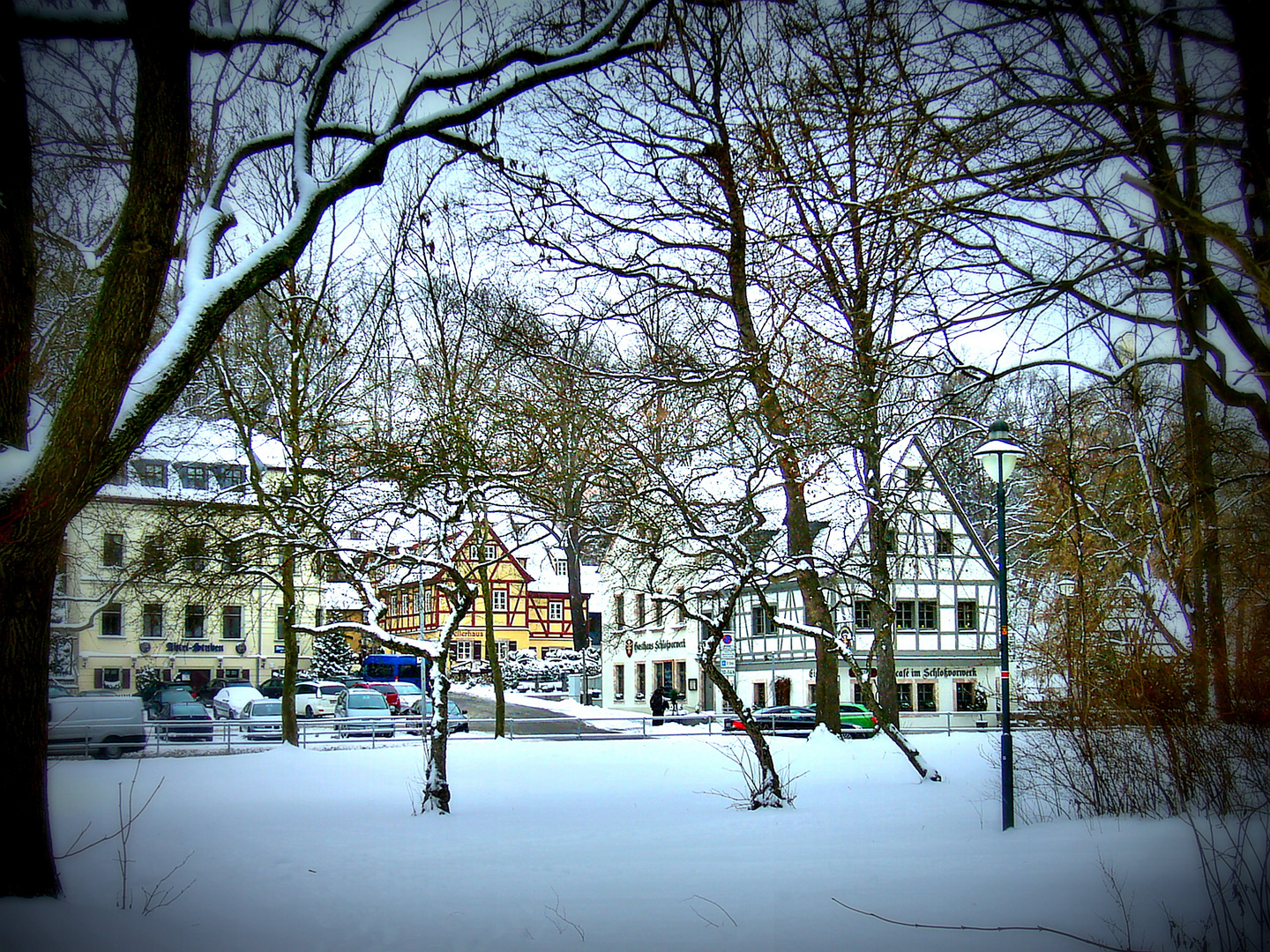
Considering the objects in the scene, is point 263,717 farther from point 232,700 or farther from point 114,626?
point 114,626

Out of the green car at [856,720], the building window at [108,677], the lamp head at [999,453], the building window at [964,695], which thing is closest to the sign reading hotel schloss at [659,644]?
the building window at [964,695]

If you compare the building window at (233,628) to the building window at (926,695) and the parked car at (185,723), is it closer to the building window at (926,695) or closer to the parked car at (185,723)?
the parked car at (185,723)

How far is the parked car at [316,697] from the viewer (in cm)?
3809

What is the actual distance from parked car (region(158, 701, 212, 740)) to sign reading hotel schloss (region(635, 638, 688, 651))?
22701mm

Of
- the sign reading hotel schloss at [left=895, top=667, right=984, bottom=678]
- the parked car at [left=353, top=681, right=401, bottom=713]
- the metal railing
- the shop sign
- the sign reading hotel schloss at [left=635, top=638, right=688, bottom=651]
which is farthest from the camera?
the sign reading hotel schloss at [left=635, top=638, right=688, bottom=651]

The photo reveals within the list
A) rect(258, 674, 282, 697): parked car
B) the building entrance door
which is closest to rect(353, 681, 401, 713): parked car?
rect(258, 674, 282, 697): parked car

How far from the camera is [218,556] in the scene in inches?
780

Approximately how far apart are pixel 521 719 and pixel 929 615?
18651 millimetres

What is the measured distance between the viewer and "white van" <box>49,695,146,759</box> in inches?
889

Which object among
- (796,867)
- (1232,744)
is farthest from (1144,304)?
(796,867)

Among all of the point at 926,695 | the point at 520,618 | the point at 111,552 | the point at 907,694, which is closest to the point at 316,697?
Answer: the point at 111,552

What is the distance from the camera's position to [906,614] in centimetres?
3950

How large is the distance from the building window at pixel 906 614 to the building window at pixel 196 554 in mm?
27000

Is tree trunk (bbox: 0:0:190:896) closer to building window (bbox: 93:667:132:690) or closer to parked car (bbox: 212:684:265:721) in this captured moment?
parked car (bbox: 212:684:265:721)
